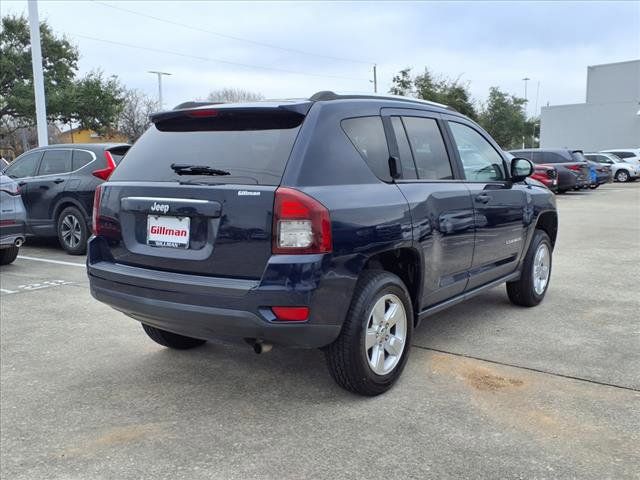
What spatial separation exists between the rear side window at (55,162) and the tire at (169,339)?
5.64m

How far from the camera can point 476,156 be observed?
4930mm

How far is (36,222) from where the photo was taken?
943 cm

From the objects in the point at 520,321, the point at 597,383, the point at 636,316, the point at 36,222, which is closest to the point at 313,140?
the point at 597,383

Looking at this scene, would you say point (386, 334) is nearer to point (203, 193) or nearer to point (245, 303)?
point (245, 303)

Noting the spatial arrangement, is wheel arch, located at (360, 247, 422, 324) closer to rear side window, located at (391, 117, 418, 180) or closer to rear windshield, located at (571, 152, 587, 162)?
rear side window, located at (391, 117, 418, 180)

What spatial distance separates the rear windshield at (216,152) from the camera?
331 centimetres

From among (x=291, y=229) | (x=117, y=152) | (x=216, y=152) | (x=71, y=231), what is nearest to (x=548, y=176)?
(x=117, y=152)

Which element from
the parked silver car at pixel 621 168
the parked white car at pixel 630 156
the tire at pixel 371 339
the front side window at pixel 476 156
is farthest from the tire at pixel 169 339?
the parked white car at pixel 630 156

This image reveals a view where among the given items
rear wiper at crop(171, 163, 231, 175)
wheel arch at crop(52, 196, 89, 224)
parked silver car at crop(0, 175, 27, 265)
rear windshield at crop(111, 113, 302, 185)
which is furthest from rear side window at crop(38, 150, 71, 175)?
rear wiper at crop(171, 163, 231, 175)

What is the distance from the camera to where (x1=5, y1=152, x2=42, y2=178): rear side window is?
959cm

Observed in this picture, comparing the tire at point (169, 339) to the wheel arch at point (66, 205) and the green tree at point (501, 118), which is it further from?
the green tree at point (501, 118)

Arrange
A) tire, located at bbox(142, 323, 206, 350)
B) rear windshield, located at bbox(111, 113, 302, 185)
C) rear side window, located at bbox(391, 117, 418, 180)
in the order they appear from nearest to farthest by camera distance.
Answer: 1. rear windshield, located at bbox(111, 113, 302, 185)
2. rear side window, located at bbox(391, 117, 418, 180)
3. tire, located at bbox(142, 323, 206, 350)

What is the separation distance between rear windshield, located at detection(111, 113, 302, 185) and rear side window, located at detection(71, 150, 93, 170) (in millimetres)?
5566

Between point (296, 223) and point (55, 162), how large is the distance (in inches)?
295
